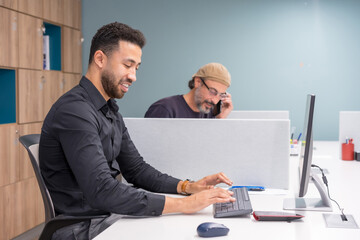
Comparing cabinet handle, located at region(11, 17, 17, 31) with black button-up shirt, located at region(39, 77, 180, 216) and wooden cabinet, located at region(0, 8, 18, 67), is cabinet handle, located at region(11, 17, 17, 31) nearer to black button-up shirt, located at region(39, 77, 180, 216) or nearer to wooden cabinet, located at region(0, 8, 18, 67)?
wooden cabinet, located at region(0, 8, 18, 67)

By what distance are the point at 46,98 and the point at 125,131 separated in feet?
6.49

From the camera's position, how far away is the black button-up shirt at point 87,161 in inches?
51.6

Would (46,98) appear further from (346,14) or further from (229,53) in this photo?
(346,14)

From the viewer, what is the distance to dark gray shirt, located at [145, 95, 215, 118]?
8.50 feet

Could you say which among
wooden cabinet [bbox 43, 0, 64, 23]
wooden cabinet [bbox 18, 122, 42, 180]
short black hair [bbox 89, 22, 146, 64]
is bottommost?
wooden cabinet [bbox 18, 122, 42, 180]

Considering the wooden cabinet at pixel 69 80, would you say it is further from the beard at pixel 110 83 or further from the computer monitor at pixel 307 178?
the computer monitor at pixel 307 178

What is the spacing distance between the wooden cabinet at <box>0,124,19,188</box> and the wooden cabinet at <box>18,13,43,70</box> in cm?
53

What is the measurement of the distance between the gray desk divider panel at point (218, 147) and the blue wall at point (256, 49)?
229cm

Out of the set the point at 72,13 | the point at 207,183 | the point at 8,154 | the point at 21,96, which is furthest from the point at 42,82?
the point at 207,183

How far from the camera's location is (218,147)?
6.12 ft

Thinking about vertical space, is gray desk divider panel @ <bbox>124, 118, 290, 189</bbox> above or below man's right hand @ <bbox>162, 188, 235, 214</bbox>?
above

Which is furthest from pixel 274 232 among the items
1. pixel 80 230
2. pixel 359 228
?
pixel 80 230

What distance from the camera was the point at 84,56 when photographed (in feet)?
14.1

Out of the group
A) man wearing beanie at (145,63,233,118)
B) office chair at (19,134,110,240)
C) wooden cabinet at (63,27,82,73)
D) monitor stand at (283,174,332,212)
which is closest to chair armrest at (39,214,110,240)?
office chair at (19,134,110,240)
